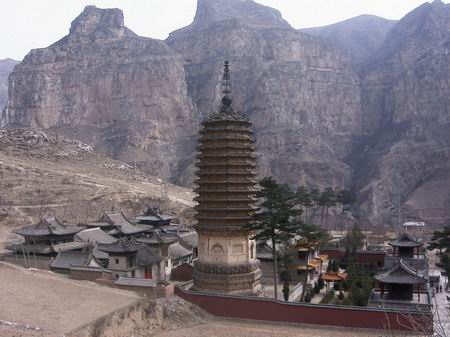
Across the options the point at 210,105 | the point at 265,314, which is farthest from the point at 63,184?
the point at 210,105

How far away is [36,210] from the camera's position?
75.8 meters

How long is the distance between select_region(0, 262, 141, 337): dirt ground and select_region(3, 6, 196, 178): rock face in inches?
4588

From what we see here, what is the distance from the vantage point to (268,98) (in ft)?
528

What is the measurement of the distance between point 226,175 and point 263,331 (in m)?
10.9

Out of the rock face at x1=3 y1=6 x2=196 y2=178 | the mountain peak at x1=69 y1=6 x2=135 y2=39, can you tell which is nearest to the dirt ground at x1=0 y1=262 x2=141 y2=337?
the rock face at x1=3 y1=6 x2=196 y2=178

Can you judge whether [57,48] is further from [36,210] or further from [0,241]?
[0,241]

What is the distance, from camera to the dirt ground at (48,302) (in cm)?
2700

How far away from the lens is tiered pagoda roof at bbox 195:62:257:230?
37531 millimetres

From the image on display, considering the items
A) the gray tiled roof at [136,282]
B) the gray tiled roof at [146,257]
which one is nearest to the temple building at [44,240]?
the gray tiled roof at [146,257]

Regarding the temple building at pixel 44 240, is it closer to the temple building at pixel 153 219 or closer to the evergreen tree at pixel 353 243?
the temple building at pixel 153 219

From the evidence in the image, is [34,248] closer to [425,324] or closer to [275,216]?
[275,216]

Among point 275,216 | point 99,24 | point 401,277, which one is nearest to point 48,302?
point 275,216

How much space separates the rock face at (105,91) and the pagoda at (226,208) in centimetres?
11384

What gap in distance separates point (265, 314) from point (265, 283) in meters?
10.2
